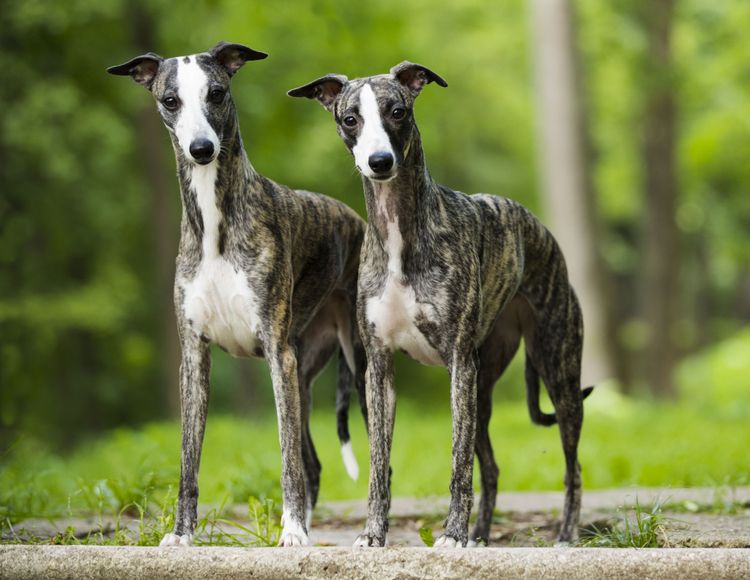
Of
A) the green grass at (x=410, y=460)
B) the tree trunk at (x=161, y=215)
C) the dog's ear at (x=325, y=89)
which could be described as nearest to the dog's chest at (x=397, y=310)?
the dog's ear at (x=325, y=89)

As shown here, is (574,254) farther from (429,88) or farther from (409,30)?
(409,30)

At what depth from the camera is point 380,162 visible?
4.57 meters

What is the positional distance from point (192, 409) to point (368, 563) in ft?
4.54

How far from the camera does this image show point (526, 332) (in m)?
6.14

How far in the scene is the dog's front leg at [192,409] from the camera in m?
5.02

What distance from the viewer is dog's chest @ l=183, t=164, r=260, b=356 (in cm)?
499

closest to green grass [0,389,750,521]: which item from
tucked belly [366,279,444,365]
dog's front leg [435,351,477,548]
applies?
tucked belly [366,279,444,365]

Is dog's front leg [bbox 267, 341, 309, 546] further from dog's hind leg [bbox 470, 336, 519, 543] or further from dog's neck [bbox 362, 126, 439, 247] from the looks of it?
dog's hind leg [bbox 470, 336, 519, 543]

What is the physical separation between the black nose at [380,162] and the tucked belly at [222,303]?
32.7 inches

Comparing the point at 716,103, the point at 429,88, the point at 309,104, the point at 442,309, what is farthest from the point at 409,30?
the point at 442,309

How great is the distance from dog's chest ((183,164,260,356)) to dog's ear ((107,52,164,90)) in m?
0.54

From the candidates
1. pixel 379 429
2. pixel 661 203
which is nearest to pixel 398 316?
pixel 379 429

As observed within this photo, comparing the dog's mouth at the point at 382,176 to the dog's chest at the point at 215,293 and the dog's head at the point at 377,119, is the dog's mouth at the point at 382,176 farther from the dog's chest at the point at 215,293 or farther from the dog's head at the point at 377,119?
the dog's chest at the point at 215,293

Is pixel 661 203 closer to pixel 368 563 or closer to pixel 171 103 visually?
pixel 171 103
